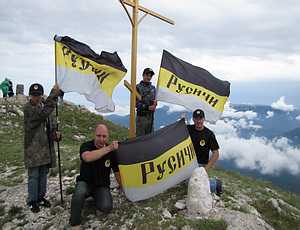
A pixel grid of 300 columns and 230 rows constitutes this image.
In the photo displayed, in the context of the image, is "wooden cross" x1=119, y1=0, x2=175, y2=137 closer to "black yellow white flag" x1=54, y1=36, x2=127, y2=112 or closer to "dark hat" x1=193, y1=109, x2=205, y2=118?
"black yellow white flag" x1=54, y1=36, x2=127, y2=112

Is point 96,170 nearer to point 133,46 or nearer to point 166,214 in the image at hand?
point 166,214

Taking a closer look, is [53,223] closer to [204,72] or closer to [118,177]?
[118,177]

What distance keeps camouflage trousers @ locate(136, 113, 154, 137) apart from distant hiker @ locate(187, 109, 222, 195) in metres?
1.66

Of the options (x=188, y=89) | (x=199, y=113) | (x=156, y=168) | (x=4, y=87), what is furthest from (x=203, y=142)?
(x=4, y=87)

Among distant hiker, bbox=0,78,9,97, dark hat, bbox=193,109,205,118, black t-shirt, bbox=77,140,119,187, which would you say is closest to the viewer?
black t-shirt, bbox=77,140,119,187

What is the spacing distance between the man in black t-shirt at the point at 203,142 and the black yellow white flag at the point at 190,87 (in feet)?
3.04

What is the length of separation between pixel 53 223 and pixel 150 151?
307cm

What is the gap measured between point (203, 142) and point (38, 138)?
176 inches

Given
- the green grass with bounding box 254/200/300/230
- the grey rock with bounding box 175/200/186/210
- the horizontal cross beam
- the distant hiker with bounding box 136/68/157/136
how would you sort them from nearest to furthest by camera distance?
the grey rock with bounding box 175/200/186/210, the green grass with bounding box 254/200/300/230, the horizontal cross beam, the distant hiker with bounding box 136/68/157/136

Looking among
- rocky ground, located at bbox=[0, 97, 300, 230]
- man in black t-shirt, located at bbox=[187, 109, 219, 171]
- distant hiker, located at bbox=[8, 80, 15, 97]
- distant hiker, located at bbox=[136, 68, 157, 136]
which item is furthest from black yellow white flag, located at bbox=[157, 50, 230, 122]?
distant hiker, located at bbox=[8, 80, 15, 97]

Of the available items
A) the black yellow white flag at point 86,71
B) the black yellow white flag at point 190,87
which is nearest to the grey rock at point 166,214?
the black yellow white flag at point 86,71

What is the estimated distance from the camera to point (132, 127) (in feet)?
38.2

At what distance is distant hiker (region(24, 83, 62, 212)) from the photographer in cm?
989

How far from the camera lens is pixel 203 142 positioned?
1116 cm
